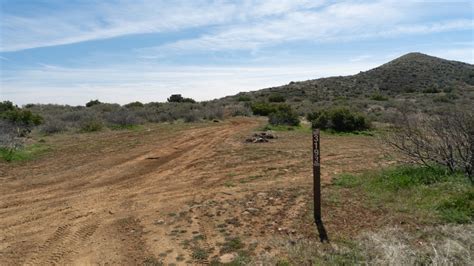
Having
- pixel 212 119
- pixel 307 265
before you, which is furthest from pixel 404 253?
pixel 212 119

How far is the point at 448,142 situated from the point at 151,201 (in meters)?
5.54

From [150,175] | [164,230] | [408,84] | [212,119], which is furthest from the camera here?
[408,84]

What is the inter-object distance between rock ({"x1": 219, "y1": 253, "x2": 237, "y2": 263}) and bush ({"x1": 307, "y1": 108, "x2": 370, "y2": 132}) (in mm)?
13808

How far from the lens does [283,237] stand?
17.6 ft

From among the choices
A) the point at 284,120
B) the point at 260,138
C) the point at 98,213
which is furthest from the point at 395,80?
the point at 98,213

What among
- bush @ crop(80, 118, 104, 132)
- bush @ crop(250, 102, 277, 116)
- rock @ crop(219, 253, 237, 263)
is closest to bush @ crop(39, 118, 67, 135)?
bush @ crop(80, 118, 104, 132)

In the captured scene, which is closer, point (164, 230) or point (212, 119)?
point (164, 230)

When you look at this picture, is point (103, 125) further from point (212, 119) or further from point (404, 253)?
point (404, 253)

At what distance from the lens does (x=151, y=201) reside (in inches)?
285

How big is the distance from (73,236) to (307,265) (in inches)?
126

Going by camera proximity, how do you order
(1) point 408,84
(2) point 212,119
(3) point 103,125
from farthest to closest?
(1) point 408,84 → (2) point 212,119 → (3) point 103,125

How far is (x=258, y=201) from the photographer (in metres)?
7.04

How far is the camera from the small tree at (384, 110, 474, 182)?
7395mm

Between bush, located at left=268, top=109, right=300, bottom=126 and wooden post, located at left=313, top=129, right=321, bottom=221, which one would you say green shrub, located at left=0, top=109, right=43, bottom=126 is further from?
wooden post, located at left=313, top=129, right=321, bottom=221
